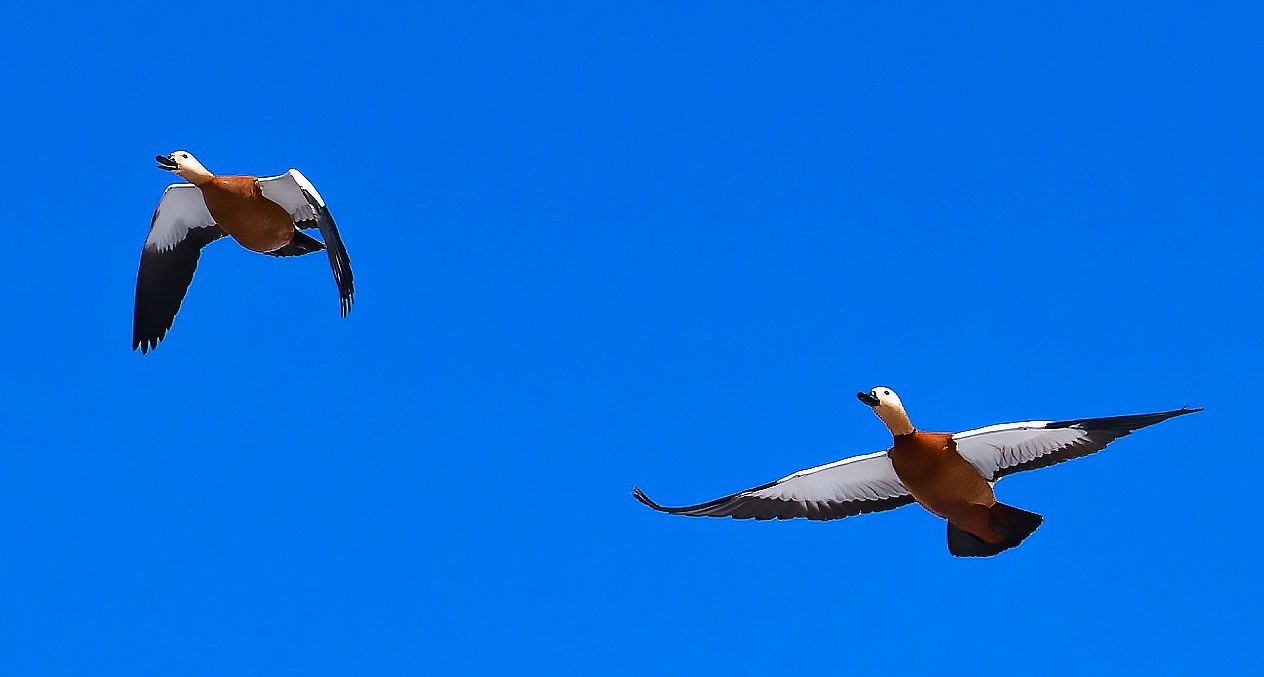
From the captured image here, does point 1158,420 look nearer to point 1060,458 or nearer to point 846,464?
point 1060,458

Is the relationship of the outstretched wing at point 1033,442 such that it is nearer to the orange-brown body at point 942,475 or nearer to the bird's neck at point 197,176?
the orange-brown body at point 942,475

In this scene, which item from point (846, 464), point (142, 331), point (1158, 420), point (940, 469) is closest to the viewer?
point (1158, 420)

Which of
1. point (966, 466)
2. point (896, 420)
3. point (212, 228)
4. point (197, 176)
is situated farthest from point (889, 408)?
point (212, 228)

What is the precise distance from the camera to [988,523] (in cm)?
1463

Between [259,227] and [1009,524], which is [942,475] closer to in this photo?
[1009,524]

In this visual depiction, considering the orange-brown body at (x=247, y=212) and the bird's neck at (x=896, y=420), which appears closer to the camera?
the bird's neck at (x=896, y=420)

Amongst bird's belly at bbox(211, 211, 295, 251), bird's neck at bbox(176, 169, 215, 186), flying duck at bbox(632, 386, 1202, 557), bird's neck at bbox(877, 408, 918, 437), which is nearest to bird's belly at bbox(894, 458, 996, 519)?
flying duck at bbox(632, 386, 1202, 557)

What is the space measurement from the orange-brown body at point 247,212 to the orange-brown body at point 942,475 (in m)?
8.19

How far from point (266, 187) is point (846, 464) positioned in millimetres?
7874

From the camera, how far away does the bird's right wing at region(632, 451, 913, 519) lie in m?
15.5

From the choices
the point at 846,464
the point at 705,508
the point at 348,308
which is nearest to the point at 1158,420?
the point at 846,464

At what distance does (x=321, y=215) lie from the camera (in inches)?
651

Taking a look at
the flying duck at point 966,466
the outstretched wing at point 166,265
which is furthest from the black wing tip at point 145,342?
the flying duck at point 966,466

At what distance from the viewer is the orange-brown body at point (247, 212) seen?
57.2ft
